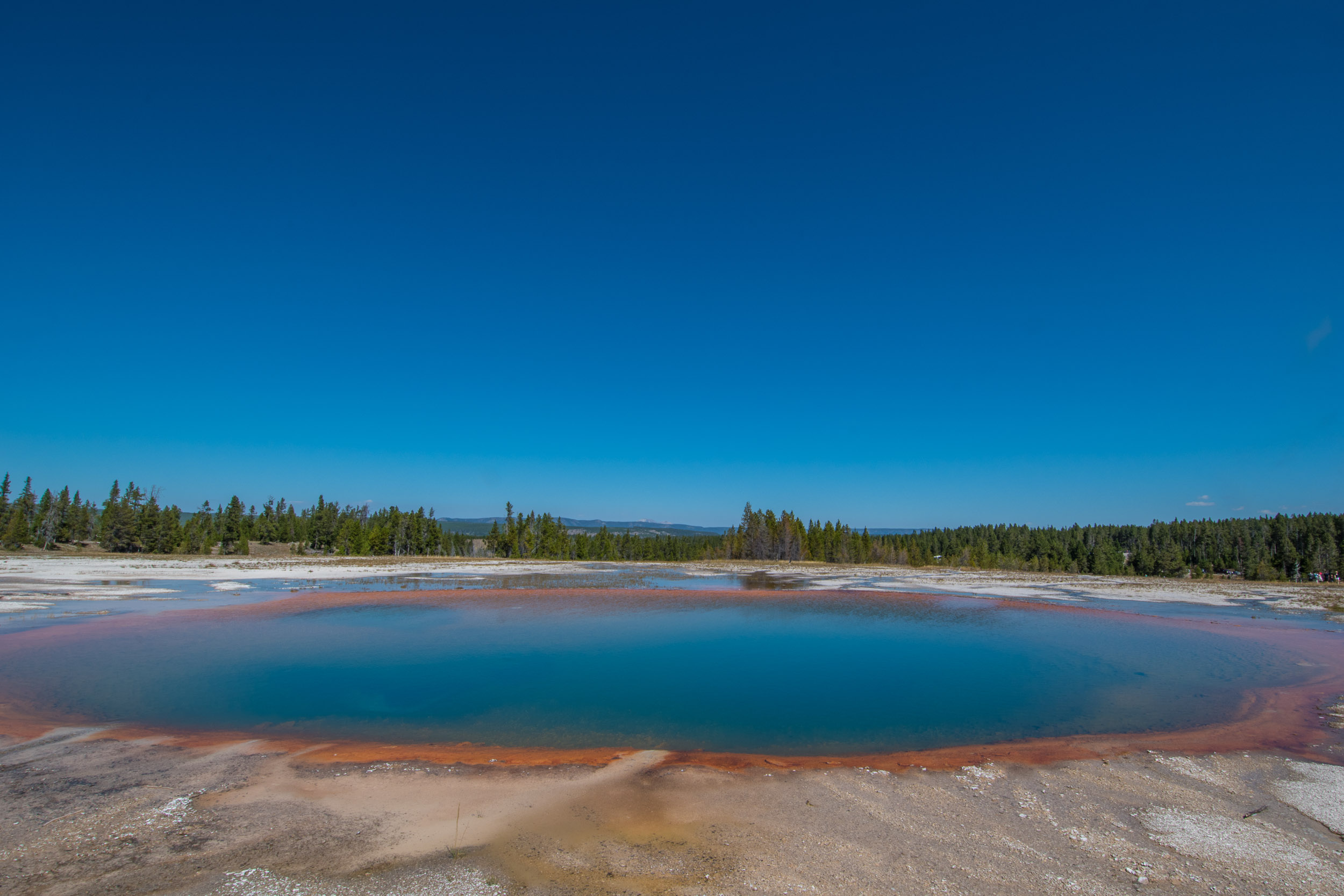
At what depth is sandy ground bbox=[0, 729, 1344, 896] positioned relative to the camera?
5691mm

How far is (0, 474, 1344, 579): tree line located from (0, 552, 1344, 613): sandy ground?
72.7ft

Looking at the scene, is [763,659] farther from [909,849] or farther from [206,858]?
[206,858]

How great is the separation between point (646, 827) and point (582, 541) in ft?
335

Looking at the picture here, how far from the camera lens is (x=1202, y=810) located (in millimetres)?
7500

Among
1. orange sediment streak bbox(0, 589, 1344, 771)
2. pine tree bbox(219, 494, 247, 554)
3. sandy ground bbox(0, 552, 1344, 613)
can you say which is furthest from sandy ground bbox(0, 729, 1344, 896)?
pine tree bbox(219, 494, 247, 554)

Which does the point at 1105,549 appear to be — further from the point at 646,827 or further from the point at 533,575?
the point at 646,827

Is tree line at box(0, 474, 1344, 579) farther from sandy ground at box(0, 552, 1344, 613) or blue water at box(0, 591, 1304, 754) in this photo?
blue water at box(0, 591, 1304, 754)

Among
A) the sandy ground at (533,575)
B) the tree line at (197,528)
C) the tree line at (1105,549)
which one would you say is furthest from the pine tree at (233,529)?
the tree line at (1105,549)

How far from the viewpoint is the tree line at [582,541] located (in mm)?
84188

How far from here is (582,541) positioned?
352ft

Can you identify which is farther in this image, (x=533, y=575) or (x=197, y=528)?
(x=197, y=528)

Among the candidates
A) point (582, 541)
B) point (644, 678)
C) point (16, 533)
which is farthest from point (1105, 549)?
point (16, 533)

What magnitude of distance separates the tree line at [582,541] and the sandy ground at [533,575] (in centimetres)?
2217

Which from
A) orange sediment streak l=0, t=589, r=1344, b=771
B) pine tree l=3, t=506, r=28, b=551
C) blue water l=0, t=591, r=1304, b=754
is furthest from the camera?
pine tree l=3, t=506, r=28, b=551
